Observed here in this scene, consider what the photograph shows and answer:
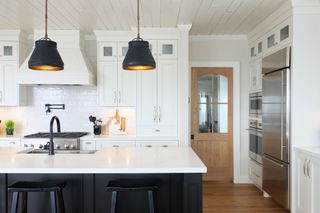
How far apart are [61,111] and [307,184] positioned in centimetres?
409

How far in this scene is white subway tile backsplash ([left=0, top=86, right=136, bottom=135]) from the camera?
17.9 feet

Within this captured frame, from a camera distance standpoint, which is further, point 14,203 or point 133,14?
point 133,14

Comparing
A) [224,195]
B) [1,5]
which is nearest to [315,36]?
[224,195]

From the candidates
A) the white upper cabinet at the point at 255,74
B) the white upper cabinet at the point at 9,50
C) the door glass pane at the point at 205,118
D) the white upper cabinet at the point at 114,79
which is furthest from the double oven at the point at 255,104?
the white upper cabinet at the point at 9,50

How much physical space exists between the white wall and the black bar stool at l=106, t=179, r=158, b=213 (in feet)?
10.8

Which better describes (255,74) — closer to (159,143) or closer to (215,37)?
(215,37)

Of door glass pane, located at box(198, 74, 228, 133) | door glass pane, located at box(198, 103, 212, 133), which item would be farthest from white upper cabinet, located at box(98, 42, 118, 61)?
door glass pane, located at box(198, 103, 212, 133)

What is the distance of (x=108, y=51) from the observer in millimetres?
5086

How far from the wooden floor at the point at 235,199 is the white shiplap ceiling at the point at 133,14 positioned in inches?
106

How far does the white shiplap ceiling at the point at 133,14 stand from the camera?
374 centimetres

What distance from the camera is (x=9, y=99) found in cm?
506

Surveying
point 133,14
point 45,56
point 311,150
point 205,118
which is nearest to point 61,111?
point 133,14

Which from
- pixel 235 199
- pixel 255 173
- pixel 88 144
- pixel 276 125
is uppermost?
pixel 276 125

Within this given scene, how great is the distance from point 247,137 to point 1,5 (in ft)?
14.3
